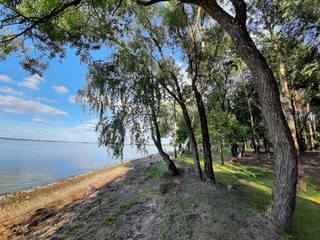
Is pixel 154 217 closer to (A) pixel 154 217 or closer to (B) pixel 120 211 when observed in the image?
(A) pixel 154 217

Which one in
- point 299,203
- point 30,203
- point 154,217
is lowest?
point 30,203

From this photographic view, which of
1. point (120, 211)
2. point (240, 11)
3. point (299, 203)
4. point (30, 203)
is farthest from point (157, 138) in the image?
point (30, 203)

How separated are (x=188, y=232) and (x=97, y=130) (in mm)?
5343

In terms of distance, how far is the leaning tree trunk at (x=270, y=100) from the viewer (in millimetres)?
4812

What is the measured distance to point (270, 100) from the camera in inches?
190

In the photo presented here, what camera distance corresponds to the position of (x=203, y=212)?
20.7 ft

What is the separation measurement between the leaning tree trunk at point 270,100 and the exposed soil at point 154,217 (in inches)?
49.5

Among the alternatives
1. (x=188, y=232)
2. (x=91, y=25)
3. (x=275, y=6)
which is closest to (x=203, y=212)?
(x=188, y=232)

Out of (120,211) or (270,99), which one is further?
(120,211)

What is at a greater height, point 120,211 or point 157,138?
point 157,138

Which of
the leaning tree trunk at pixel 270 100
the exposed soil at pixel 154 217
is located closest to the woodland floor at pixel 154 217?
the exposed soil at pixel 154 217

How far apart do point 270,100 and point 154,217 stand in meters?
A: 4.68

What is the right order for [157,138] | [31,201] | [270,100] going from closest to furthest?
[270,100]
[157,138]
[31,201]

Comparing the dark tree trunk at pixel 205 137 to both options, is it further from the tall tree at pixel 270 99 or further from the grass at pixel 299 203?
the tall tree at pixel 270 99
